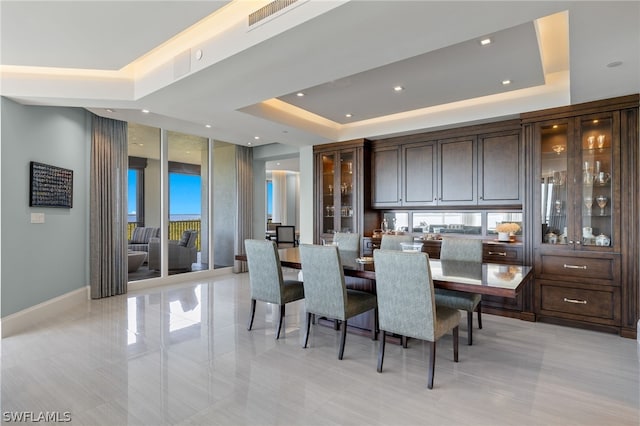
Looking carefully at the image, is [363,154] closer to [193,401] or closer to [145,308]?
[145,308]

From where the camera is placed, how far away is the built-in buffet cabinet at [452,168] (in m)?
4.44

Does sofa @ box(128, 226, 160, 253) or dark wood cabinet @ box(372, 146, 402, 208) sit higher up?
dark wood cabinet @ box(372, 146, 402, 208)

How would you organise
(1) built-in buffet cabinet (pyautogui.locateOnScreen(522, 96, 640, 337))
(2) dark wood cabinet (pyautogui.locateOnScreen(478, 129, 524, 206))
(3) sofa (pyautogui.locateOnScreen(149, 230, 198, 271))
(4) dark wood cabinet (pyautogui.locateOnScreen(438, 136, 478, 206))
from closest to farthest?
1. (1) built-in buffet cabinet (pyautogui.locateOnScreen(522, 96, 640, 337))
2. (2) dark wood cabinet (pyautogui.locateOnScreen(478, 129, 524, 206))
3. (4) dark wood cabinet (pyautogui.locateOnScreen(438, 136, 478, 206))
4. (3) sofa (pyautogui.locateOnScreen(149, 230, 198, 271))

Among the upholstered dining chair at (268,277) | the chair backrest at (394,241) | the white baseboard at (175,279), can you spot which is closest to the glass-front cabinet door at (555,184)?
the chair backrest at (394,241)

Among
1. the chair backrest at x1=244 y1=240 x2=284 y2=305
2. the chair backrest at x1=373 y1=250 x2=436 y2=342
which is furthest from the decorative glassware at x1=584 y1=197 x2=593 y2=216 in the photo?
the chair backrest at x1=244 y1=240 x2=284 y2=305

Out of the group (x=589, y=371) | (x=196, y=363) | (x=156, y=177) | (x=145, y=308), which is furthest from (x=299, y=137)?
(x=589, y=371)

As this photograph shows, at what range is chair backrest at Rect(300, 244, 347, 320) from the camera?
9.50 ft

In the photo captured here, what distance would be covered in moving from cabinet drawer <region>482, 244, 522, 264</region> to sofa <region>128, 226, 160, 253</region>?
5647 millimetres

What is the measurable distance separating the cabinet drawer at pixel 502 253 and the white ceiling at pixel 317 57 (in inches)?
65.6

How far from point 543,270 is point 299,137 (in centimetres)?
388

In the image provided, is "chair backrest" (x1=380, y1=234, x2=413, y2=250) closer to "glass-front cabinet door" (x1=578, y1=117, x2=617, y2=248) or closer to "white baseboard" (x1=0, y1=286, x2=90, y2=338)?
"glass-front cabinet door" (x1=578, y1=117, x2=617, y2=248)

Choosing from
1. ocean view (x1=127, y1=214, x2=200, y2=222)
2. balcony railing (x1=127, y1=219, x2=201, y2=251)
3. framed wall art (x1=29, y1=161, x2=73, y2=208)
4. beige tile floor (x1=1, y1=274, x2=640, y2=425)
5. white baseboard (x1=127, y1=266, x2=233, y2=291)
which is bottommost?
beige tile floor (x1=1, y1=274, x2=640, y2=425)

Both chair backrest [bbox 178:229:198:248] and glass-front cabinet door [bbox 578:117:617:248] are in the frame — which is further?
chair backrest [bbox 178:229:198:248]

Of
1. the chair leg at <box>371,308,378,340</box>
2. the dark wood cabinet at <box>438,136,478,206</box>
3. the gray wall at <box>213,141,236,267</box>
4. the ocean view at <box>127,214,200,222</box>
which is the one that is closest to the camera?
the chair leg at <box>371,308,378,340</box>
